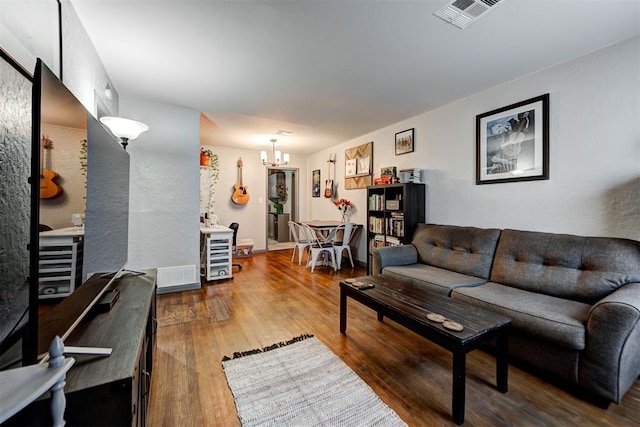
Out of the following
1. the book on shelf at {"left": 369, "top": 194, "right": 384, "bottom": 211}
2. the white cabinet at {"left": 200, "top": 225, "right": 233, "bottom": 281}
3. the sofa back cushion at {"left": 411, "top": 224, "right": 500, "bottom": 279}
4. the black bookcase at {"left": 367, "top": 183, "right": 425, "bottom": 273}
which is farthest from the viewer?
the book on shelf at {"left": 369, "top": 194, "right": 384, "bottom": 211}

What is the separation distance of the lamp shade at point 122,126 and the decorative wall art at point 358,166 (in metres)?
3.32

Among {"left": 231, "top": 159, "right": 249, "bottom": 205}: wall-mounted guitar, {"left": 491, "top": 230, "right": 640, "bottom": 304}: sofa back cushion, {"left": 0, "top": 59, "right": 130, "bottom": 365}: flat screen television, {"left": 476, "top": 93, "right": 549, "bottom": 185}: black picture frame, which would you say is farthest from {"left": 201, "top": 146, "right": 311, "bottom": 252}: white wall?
{"left": 491, "top": 230, "right": 640, "bottom": 304}: sofa back cushion

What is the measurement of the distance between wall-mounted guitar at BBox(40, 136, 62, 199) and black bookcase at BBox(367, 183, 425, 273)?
3275 millimetres

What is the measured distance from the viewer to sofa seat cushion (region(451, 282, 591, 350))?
158cm

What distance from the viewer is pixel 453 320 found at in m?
1.61

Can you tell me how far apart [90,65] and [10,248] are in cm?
195

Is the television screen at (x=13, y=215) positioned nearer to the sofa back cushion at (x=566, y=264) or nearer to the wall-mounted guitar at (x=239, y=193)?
the sofa back cushion at (x=566, y=264)

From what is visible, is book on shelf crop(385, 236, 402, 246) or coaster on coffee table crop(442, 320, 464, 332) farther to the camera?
book on shelf crop(385, 236, 402, 246)

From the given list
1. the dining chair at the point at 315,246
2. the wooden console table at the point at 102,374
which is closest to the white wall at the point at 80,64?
the wooden console table at the point at 102,374

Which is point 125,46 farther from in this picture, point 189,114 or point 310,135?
point 310,135

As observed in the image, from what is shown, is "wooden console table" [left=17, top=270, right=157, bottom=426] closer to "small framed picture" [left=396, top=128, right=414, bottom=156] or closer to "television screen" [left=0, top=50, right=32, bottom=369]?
"television screen" [left=0, top=50, right=32, bottom=369]

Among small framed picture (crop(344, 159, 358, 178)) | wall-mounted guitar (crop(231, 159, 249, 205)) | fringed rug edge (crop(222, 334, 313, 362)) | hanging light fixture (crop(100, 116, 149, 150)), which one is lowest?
fringed rug edge (crop(222, 334, 313, 362))

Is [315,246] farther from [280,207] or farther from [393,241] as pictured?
[280,207]

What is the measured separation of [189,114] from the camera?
3443 millimetres
